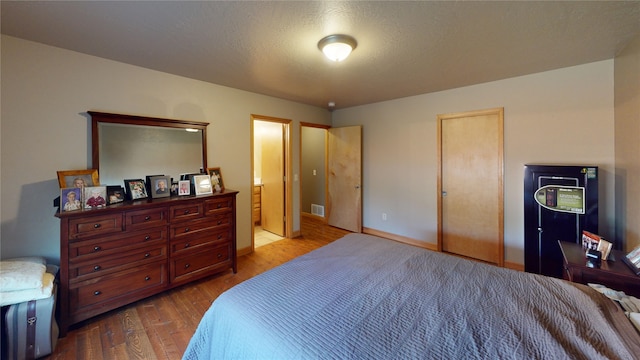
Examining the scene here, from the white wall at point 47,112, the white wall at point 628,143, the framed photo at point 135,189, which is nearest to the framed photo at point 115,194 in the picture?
the framed photo at point 135,189

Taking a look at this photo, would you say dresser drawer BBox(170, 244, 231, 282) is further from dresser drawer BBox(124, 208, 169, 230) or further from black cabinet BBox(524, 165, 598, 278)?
black cabinet BBox(524, 165, 598, 278)

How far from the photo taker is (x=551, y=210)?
2408 mm

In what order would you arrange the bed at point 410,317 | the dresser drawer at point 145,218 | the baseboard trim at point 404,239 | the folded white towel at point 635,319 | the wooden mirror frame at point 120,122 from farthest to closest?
1. the baseboard trim at point 404,239
2. the wooden mirror frame at point 120,122
3. the dresser drawer at point 145,218
4. the folded white towel at point 635,319
5. the bed at point 410,317

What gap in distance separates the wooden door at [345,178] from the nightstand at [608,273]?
2.95 m

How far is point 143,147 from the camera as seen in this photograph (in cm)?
262

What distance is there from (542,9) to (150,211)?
11.3ft

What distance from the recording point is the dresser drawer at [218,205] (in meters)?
2.69

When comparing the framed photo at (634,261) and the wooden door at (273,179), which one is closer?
the framed photo at (634,261)

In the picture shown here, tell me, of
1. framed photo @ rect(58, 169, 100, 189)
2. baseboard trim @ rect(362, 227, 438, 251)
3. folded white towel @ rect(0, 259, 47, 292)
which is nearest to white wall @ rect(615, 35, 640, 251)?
baseboard trim @ rect(362, 227, 438, 251)

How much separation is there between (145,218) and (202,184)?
68 cm

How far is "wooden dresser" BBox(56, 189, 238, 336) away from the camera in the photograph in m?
1.91

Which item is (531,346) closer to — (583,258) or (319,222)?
(583,258)

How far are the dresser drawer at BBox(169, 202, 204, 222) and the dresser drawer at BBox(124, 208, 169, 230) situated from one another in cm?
7

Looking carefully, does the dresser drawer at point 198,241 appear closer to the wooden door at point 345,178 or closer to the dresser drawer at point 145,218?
the dresser drawer at point 145,218
